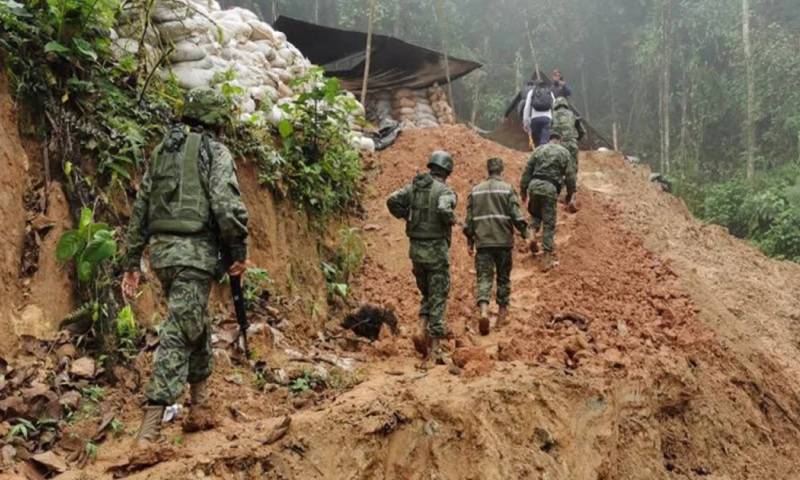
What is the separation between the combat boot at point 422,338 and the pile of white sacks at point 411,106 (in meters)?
9.99

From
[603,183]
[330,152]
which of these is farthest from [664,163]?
[330,152]

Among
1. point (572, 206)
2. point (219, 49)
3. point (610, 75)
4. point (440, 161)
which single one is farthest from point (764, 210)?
point (610, 75)

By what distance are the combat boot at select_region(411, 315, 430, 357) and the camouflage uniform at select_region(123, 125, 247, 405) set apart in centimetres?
223

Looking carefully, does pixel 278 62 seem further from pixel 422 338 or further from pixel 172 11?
pixel 422 338

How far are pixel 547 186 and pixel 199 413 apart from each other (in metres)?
5.55

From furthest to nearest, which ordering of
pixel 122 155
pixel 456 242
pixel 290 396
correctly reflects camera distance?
pixel 456 242
pixel 122 155
pixel 290 396

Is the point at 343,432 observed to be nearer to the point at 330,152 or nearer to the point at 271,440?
the point at 271,440

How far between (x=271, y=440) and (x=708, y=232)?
10.4 metres

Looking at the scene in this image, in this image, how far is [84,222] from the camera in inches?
166

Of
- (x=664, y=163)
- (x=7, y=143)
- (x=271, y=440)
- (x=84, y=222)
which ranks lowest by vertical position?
(x=664, y=163)

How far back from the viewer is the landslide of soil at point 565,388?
3.87 m

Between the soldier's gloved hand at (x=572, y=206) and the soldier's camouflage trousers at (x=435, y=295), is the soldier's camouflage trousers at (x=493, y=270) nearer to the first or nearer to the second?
the soldier's camouflage trousers at (x=435, y=295)

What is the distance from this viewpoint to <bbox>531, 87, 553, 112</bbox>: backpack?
1252cm

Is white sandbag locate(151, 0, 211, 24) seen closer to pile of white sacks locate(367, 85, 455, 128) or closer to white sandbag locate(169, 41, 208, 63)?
white sandbag locate(169, 41, 208, 63)
